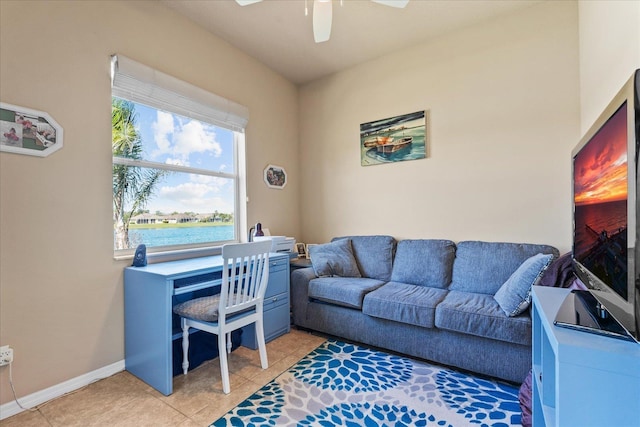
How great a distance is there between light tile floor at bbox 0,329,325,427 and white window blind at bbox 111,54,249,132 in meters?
1.99

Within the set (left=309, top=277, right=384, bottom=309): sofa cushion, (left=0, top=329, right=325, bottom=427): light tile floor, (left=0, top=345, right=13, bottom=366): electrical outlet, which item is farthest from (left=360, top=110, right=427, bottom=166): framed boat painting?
(left=0, top=345, right=13, bottom=366): electrical outlet

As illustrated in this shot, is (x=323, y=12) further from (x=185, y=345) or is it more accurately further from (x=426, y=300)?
(x=185, y=345)

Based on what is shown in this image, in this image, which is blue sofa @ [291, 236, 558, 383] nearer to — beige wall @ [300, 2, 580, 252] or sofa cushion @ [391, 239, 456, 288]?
sofa cushion @ [391, 239, 456, 288]

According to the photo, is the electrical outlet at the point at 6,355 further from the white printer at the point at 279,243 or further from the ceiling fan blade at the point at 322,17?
the ceiling fan blade at the point at 322,17

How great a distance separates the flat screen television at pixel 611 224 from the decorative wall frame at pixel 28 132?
263 centimetres

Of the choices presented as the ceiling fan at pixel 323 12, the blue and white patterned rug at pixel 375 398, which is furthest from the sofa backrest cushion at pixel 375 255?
the ceiling fan at pixel 323 12

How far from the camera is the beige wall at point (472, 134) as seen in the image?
236cm

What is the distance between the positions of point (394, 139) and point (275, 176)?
1385 mm

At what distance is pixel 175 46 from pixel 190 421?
2.69m

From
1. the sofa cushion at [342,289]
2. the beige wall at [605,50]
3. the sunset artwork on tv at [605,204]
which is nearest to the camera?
the sunset artwork on tv at [605,204]

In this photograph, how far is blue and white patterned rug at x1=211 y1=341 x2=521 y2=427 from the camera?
1.57 metres

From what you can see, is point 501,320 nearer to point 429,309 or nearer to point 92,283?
point 429,309

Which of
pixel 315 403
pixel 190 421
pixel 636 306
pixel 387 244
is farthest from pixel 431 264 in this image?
pixel 190 421

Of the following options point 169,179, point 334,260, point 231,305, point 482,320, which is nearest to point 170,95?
point 169,179
